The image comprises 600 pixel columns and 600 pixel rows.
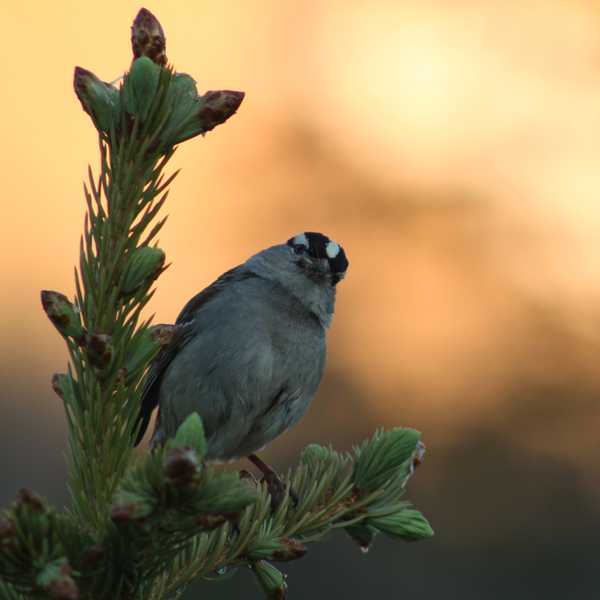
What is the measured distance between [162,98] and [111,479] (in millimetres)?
677

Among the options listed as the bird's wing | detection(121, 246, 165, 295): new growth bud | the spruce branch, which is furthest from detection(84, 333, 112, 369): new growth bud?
the bird's wing

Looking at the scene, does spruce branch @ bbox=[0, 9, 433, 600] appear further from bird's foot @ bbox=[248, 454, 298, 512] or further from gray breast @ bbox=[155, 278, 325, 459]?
gray breast @ bbox=[155, 278, 325, 459]

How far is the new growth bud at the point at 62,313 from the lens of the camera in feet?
6.51

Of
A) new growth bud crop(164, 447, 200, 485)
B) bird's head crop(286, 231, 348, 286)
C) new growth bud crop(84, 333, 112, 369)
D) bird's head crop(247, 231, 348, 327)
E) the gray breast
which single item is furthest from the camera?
bird's head crop(286, 231, 348, 286)

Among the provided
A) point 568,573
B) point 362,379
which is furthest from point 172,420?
point 362,379

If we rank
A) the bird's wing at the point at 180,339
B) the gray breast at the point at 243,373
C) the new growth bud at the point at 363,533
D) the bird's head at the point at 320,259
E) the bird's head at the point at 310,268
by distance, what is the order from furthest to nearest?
the bird's head at the point at 320,259 → the bird's head at the point at 310,268 → the bird's wing at the point at 180,339 → the gray breast at the point at 243,373 → the new growth bud at the point at 363,533

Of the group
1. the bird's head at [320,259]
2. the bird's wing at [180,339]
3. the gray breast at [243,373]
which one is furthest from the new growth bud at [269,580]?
the bird's head at [320,259]

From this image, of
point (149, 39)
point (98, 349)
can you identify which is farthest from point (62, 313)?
point (149, 39)

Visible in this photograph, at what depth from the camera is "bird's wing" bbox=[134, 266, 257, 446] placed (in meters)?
4.22

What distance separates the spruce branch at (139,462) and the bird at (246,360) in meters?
1.45

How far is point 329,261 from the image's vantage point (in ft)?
15.0

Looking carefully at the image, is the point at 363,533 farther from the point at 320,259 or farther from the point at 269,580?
the point at 320,259

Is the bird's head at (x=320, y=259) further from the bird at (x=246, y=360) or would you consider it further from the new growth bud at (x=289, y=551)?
the new growth bud at (x=289, y=551)

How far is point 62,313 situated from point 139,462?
40 centimetres
